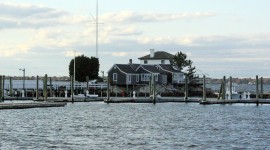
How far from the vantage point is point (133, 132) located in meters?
61.6

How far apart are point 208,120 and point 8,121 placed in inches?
946

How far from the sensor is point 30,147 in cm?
4828

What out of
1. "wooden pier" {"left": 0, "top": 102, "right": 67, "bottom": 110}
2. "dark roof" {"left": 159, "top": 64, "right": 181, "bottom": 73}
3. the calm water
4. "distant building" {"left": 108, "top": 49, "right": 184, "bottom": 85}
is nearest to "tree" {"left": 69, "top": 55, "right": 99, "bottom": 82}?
"distant building" {"left": 108, "top": 49, "right": 184, "bottom": 85}

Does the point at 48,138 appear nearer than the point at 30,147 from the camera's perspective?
No

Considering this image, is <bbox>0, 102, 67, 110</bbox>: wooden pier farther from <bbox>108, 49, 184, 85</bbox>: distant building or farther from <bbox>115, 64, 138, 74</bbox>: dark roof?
<bbox>115, 64, 138, 74</bbox>: dark roof

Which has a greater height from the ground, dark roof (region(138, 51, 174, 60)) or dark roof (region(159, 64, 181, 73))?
dark roof (region(138, 51, 174, 60))

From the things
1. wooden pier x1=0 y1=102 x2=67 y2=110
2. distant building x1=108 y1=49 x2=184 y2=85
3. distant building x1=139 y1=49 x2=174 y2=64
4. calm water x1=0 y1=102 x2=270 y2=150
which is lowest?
calm water x1=0 y1=102 x2=270 y2=150

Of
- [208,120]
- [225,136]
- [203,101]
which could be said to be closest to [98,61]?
[203,101]

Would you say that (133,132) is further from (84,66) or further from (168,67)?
(84,66)

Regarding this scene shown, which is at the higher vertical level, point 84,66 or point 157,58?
point 157,58

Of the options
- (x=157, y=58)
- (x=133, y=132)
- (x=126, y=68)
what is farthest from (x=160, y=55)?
(x=133, y=132)

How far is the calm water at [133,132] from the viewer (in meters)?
50.8

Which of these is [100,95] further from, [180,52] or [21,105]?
[21,105]

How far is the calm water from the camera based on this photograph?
167 ft
